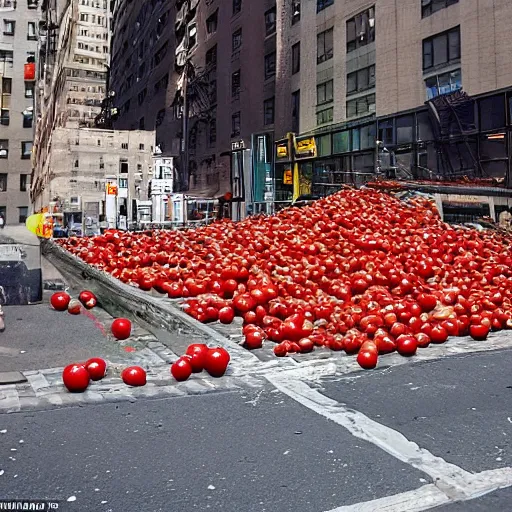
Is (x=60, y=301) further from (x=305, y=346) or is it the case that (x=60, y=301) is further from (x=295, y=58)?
(x=295, y=58)

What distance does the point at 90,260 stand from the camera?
10016 millimetres

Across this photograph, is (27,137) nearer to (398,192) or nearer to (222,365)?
(398,192)

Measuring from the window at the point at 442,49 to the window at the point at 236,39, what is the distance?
22.3 ft

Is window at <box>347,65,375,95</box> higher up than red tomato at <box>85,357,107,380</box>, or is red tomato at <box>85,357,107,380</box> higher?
window at <box>347,65,375,95</box>

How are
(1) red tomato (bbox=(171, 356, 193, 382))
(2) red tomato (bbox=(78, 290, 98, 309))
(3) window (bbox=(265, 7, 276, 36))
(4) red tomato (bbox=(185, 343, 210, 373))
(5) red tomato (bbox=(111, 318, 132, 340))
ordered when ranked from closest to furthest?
(1) red tomato (bbox=(171, 356, 193, 382))
(4) red tomato (bbox=(185, 343, 210, 373))
(5) red tomato (bbox=(111, 318, 132, 340))
(2) red tomato (bbox=(78, 290, 98, 309))
(3) window (bbox=(265, 7, 276, 36))

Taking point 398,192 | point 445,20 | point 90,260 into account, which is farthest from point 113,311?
point 445,20

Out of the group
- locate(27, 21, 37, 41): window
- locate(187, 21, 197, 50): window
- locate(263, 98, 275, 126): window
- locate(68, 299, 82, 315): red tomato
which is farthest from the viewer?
locate(27, 21, 37, 41): window

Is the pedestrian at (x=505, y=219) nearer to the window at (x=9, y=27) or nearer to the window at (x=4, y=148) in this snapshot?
the window at (x=4, y=148)

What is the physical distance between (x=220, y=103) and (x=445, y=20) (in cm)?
832

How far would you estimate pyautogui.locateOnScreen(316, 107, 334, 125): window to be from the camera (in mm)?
15086

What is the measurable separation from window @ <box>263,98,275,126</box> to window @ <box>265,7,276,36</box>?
1.93 m

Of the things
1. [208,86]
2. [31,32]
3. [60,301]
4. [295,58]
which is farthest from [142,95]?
[31,32]

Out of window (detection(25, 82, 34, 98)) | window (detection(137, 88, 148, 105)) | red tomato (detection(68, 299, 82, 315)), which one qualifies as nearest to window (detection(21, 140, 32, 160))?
window (detection(25, 82, 34, 98))

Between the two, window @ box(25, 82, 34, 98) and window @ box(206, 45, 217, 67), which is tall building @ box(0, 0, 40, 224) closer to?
window @ box(25, 82, 34, 98)
